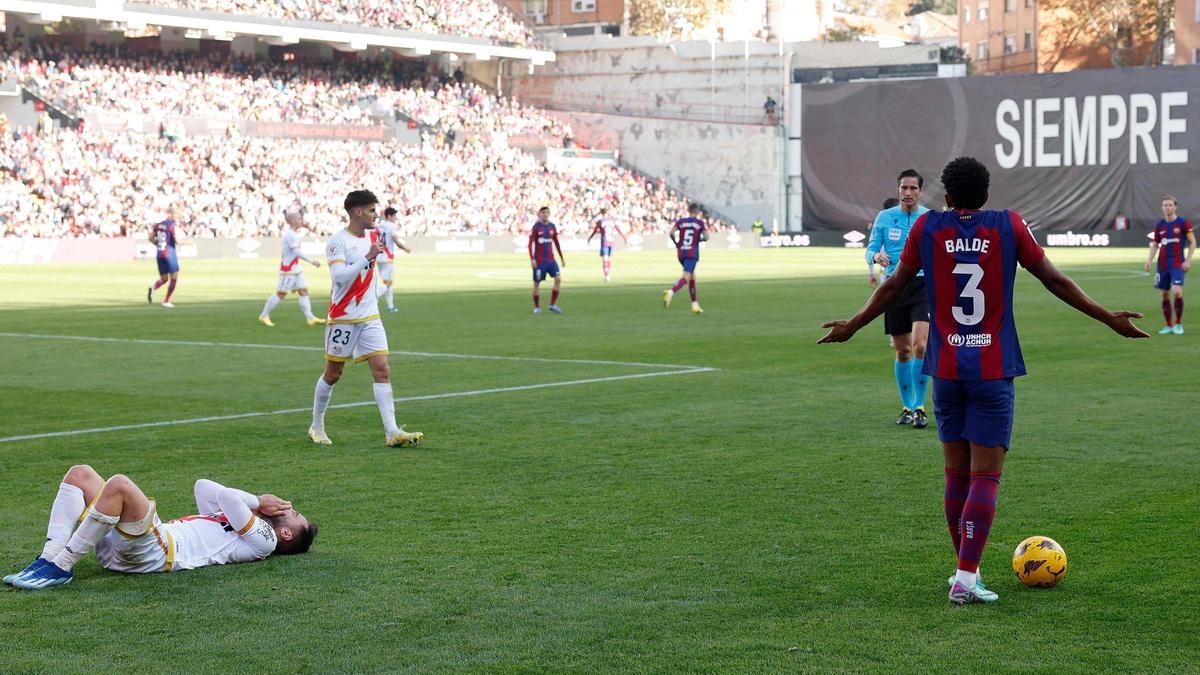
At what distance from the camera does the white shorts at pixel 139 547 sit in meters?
7.16

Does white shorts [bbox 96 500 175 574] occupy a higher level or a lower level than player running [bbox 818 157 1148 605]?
lower

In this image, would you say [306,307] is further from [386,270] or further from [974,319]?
→ [974,319]

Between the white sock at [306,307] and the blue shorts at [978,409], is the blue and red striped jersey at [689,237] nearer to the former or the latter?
the white sock at [306,307]

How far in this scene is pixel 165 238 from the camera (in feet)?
94.9

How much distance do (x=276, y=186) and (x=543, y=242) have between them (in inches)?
1319

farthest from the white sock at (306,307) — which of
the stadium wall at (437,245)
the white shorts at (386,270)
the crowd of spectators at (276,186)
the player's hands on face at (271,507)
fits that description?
the crowd of spectators at (276,186)

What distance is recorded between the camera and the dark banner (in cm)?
6500

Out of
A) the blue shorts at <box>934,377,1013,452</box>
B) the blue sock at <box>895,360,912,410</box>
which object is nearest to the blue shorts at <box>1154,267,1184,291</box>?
the blue sock at <box>895,360,912,410</box>

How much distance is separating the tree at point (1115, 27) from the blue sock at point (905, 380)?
80107 mm

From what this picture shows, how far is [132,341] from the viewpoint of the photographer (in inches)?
861

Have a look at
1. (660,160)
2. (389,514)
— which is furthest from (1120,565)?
(660,160)

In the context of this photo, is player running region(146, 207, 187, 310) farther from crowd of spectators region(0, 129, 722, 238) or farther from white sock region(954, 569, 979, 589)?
white sock region(954, 569, 979, 589)

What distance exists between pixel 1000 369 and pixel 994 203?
63.8 m

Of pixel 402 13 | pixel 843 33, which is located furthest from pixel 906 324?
pixel 843 33
